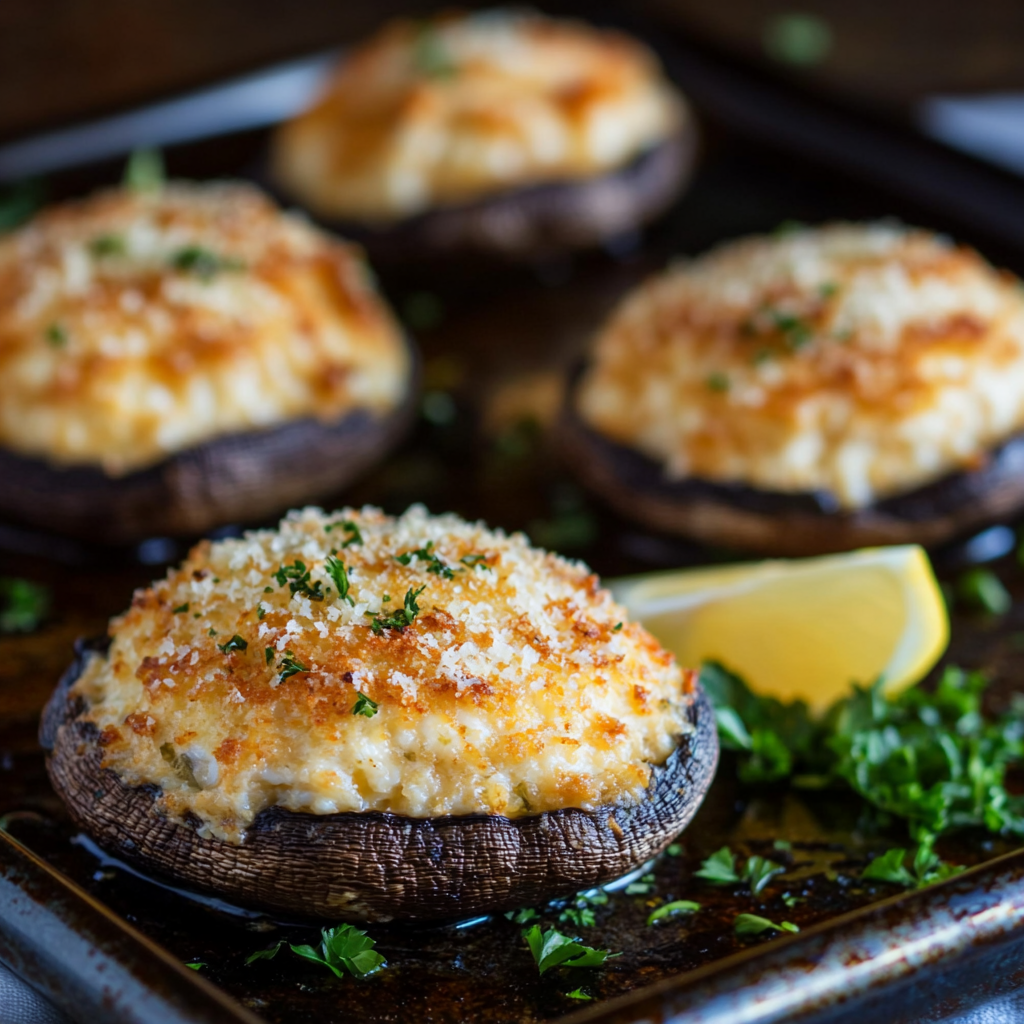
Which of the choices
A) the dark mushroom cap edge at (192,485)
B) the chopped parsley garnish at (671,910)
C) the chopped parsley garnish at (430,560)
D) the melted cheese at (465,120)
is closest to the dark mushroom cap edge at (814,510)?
the dark mushroom cap edge at (192,485)

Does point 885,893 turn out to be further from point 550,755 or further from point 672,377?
point 672,377

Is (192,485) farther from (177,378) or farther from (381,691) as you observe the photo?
(381,691)

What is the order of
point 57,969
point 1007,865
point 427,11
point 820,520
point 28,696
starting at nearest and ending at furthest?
point 57,969 → point 1007,865 → point 28,696 → point 820,520 → point 427,11

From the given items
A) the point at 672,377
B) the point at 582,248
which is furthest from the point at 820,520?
the point at 582,248

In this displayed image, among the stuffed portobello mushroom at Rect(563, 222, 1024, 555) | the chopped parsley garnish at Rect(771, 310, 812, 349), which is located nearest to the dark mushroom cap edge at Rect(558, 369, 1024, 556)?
the stuffed portobello mushroom at Rect(563, 222, 1024, 555)

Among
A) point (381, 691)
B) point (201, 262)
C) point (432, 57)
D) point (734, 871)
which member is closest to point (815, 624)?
point (734, 871)

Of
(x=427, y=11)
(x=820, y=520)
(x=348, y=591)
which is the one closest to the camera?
(x=348, y=591)
